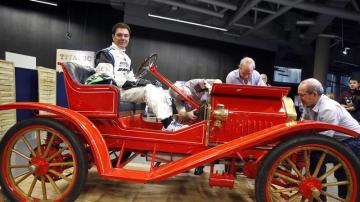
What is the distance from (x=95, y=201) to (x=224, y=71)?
400 inches

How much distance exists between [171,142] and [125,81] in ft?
2.41

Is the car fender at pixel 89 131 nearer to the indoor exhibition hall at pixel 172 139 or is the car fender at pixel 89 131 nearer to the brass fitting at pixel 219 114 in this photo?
the indoor exhibition hall at pixel 172 139

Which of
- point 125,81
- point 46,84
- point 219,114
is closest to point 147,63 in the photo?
point 125,81

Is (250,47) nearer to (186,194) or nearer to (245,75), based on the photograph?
(245,75)

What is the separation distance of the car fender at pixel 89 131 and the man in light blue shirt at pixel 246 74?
5.98 ft

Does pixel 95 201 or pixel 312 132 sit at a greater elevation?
pixel 312 132

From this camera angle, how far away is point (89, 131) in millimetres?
2297

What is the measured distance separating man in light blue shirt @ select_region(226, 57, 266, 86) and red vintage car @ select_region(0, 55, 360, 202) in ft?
3.22

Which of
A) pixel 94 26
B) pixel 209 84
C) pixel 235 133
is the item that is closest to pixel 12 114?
pixel 209 84

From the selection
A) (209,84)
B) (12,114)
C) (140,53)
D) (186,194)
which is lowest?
(186,194)

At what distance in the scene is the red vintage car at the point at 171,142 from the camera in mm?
2158

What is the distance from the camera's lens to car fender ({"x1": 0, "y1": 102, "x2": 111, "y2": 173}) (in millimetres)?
2258

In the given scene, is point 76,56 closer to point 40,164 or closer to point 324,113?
point 40,164

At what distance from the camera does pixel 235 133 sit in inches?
97.7
